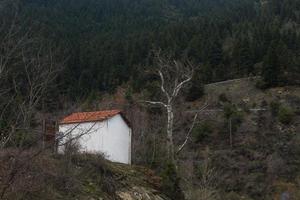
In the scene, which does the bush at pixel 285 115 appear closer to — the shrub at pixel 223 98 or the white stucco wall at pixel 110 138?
the shrub at pixel 223 98

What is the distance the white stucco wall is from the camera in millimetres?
22969

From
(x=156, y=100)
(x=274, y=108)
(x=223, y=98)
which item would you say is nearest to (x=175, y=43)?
(x=223, y=98)

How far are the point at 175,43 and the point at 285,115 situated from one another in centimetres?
3432

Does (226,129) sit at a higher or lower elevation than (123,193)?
higher

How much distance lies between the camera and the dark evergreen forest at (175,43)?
68750mm

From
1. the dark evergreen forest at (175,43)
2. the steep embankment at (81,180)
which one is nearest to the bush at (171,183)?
the steep embankment at (81,180)

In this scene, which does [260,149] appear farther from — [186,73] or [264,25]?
[264,25]

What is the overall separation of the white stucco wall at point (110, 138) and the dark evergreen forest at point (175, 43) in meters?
28.8

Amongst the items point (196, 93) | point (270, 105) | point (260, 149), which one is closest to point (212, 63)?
point (196, 93)

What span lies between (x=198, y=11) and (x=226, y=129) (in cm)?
9092

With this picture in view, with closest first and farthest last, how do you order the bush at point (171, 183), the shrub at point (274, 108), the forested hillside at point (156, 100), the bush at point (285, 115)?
the forested hillside at point (156, 100)
the bush at point (171, 183)
the bush at point (285, 115)
the shrub at point (274, 108)

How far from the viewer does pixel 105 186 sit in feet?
59.9

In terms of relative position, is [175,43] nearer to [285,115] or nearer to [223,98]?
[223,98]

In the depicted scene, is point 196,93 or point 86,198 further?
point 196,93
